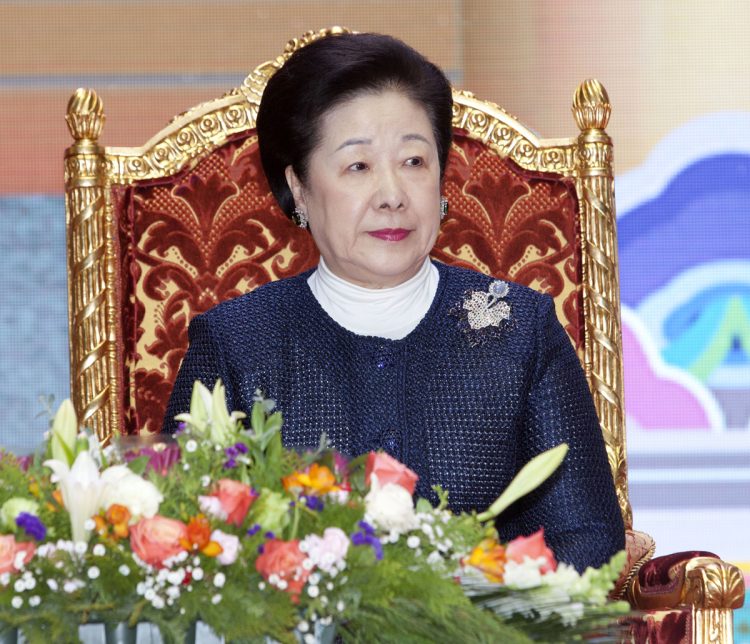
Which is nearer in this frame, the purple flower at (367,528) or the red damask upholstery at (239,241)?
the purple flower at (367,528)

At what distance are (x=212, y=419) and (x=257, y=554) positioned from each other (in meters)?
0.14

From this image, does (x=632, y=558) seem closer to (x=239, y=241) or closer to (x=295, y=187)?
(x=295, y=187)

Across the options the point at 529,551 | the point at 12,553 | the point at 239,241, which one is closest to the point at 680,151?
the point at 239,241

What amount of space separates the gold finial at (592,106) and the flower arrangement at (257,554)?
1.54m

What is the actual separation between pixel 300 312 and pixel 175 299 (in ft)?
1.40

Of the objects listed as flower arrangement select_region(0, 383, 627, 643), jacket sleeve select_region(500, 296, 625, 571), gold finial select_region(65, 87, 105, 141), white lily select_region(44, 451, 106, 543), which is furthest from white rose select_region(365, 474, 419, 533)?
gold finial select_region(65, 87, 105, 141)

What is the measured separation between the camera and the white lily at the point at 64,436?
3.39 feet

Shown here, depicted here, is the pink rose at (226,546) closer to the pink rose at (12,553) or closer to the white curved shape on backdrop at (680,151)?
the pink rose at (12,553)

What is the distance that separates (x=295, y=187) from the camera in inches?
81.8

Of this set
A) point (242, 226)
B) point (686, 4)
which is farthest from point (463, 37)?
point (242, 226)

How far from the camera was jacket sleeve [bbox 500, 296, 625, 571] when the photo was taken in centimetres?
186

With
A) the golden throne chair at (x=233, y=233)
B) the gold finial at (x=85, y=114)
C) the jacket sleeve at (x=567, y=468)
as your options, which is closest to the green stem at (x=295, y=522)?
the jacket sleeve at (x=567, y=468)

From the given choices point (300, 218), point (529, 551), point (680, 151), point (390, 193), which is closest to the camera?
point (529, 551)

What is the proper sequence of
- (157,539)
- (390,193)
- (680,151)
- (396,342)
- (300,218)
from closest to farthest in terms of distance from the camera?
1. (157,539)
2. (390,193)
3. (396,342)
4. (300,218)
5. (680,151)
